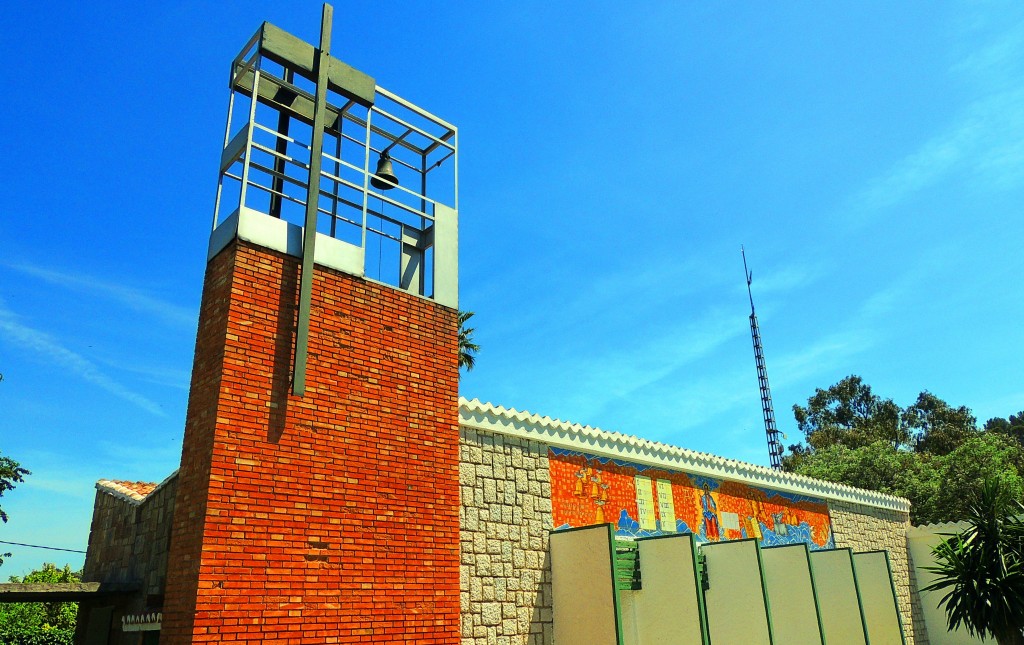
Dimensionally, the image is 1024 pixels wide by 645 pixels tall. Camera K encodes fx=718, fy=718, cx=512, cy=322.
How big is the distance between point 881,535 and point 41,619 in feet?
106

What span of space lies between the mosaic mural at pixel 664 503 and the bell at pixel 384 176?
17.6 feet

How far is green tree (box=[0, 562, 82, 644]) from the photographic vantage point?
26.3m

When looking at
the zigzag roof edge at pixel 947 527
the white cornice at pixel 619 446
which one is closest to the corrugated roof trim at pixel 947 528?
the zigzag roof edge at pixel 947 527

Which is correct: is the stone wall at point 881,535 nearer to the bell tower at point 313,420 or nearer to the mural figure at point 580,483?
the mural figure at point 580,483

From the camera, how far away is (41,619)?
2986cm

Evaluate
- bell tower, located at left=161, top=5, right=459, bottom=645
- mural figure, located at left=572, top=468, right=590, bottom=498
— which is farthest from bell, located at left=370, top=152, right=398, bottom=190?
mural figure, located at left=572, top=468, right=590, bottom=498

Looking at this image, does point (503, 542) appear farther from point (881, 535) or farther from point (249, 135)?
point (881, 535)

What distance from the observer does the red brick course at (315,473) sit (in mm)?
8156

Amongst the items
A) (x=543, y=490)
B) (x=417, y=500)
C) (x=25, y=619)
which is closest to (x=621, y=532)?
(x=543, y=490)

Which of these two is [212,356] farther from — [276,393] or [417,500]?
[417,500]

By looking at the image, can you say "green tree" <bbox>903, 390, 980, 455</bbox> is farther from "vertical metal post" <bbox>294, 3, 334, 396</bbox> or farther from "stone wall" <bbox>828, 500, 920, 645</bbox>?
"vertical metal post" <bbox>294, 3, 334, 396</bbox>

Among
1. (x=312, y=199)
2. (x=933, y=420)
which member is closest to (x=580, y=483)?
(x=312, y=199)

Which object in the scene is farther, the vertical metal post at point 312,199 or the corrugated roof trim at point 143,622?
the vertical metal post at point 312,199

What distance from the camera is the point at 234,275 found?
9.11 m
